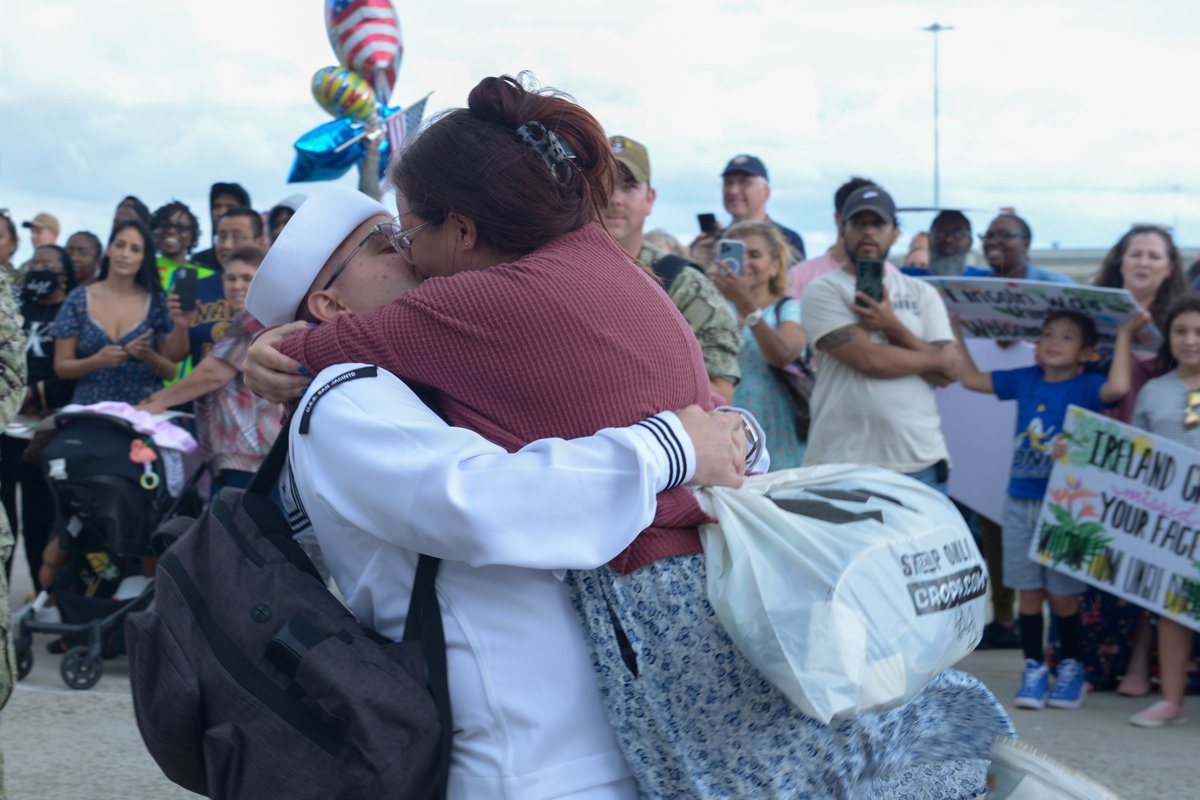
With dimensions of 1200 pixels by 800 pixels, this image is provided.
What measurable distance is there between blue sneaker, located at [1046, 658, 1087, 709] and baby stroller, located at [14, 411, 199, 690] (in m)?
3.98

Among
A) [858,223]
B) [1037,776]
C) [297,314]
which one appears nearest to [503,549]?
[297,314]

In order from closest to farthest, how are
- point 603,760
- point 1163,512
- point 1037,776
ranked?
point 603,760, point 1037,776, point 1163,512

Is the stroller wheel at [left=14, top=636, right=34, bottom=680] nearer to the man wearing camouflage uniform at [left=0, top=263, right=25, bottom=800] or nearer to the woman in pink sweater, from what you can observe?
the man wearing camouflage uniform at [left=0, top=263, right=25, bottom=800]

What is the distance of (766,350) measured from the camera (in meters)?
5.91

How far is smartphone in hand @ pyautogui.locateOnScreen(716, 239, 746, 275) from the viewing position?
594 centimetres

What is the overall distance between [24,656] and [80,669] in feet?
1.48

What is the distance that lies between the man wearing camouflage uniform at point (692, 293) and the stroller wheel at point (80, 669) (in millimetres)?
3221

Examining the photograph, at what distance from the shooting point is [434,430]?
1668mm

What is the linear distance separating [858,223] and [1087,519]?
1.74 meters

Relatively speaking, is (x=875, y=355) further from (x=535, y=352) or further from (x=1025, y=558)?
(x=535, y=352)

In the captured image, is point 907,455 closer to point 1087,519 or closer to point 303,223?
point 1087,519

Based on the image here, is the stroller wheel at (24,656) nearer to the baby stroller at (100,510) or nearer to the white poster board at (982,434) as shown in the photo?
the baby stroller at (100,510)

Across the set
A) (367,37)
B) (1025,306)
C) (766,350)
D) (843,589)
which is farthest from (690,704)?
(367,37)

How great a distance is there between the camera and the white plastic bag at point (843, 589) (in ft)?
5.32
